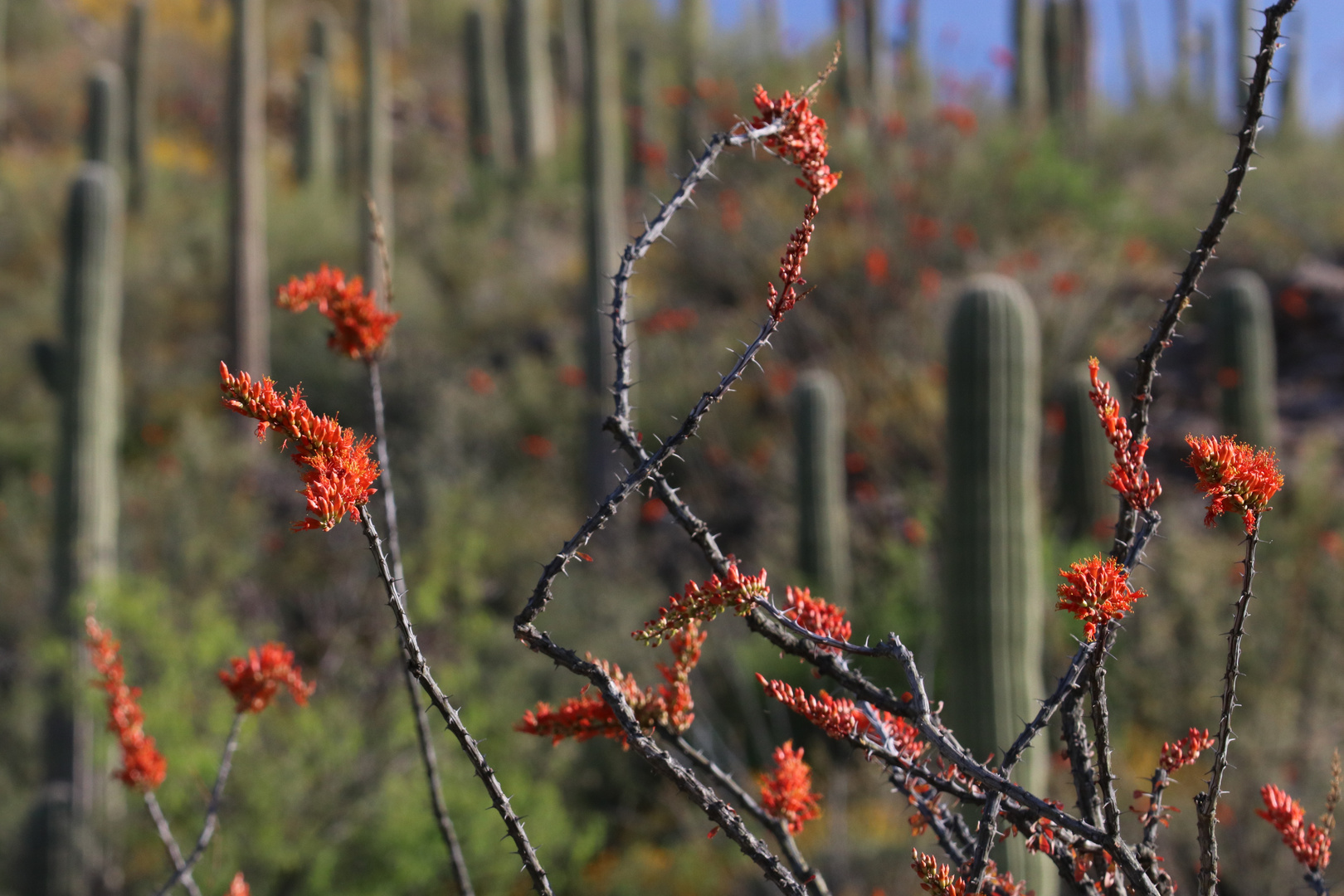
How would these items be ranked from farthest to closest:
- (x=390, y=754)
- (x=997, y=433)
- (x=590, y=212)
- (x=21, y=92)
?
(x=21, y=92), (x=590, y=212), (x=390, y=754), (x=997, y=433)

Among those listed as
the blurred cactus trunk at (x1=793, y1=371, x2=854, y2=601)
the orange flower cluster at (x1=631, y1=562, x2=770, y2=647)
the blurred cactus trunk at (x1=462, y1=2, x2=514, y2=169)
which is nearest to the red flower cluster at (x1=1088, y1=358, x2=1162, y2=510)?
the orange flower cluster at (x1=631, y1=562, x2=770, y2=647)

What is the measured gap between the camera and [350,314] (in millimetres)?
1599

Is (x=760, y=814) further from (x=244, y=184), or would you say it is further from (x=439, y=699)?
(x=244, y=184)

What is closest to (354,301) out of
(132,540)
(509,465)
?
(132,540)

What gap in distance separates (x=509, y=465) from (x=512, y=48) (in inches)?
317

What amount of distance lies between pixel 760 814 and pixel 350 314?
2.85ft

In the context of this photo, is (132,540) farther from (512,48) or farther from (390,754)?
(512,48)

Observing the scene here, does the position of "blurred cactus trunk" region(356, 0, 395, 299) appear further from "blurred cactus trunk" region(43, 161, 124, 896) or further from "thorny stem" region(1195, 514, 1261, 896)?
"thorny stem" region(1195, 514, 1261, 896)

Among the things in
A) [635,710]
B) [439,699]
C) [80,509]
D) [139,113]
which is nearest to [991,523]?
[635,710]

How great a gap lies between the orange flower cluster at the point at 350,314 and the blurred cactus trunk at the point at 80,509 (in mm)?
5422

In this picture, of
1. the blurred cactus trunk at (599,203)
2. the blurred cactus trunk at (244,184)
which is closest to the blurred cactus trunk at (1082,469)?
the blurred cactus trunk at (599,203)

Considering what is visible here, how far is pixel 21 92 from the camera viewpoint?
869 inches

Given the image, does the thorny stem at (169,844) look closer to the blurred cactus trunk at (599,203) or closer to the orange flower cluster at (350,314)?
the orange flower cluster at (350,314)

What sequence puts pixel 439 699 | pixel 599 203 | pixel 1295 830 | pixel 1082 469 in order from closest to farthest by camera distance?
pixel 439 699 → pixel 1295 830 → pixel 1082 469 → pixel 599 203
